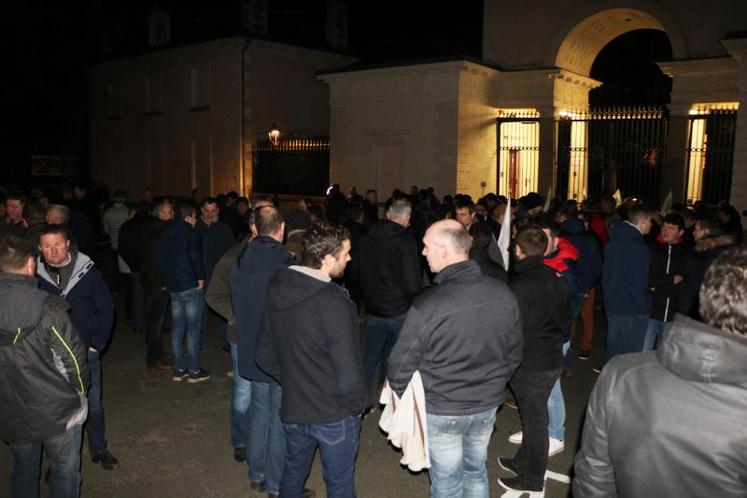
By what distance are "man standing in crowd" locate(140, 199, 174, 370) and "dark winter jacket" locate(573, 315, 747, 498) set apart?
19.3ft

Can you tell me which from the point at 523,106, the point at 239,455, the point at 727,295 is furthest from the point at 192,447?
the point at 523,106

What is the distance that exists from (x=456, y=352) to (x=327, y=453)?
96 centimetres

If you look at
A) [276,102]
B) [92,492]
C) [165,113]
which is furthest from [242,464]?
[165,113]

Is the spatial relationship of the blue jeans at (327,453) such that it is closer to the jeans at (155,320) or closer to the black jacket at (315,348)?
the black jacket at (315,348)

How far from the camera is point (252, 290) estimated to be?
4.21 metres

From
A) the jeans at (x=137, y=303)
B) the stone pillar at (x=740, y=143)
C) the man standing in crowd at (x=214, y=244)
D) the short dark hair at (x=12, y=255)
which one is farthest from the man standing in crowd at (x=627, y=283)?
the stone pillar at (x=740, y=143)

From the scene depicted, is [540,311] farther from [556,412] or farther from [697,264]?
[697,264]

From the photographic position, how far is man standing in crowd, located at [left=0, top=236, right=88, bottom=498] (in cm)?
326

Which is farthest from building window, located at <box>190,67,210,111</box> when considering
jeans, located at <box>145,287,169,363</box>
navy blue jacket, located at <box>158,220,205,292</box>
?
navy blue jacket, located at <box>158,220,205,292</box>

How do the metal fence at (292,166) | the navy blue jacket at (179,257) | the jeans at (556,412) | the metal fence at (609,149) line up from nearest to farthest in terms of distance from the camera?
the jeans at (556,412) → the navy blue jacket at (179,257) → the metal fence at (609,149) → the metal fence at (292,166)

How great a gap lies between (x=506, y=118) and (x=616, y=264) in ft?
43.0

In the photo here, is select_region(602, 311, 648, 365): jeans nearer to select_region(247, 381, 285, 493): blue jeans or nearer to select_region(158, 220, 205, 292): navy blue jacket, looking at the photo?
select_region(247, 381, 285, 493): blue jeans

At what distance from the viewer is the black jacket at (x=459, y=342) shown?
3271mm

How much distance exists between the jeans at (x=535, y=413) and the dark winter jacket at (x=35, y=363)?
2.82m
